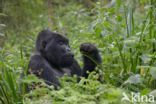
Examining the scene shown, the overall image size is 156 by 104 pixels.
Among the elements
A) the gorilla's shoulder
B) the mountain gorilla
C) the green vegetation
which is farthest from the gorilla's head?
the green vegetation

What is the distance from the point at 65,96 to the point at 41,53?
182cm

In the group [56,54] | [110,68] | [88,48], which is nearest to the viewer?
[110,68]

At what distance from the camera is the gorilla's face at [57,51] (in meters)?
4.68

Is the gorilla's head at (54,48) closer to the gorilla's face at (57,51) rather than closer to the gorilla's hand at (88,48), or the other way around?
the gorilla's face at (57,51)

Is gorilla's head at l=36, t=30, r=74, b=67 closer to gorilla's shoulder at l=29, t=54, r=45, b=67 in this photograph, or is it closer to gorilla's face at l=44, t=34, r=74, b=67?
gorilla's face at l=44, t=34, r=74, b=67

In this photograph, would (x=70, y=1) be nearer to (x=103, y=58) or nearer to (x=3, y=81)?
(x=103, y=58)

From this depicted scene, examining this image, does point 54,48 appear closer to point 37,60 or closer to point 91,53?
point 37,60

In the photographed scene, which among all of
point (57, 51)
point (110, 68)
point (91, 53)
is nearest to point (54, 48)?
point (57, 51)

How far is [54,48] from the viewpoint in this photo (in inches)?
186

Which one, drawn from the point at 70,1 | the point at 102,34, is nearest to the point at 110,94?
the point at 102,34

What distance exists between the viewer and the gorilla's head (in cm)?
468

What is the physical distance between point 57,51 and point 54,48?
42 mm

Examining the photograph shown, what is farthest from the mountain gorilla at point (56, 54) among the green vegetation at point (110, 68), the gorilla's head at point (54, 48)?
the green vegetation at point (110, 68)

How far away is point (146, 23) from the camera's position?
412 cm
